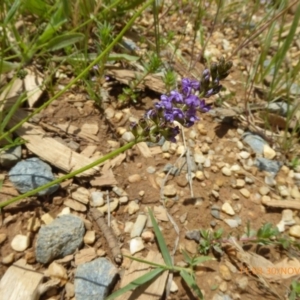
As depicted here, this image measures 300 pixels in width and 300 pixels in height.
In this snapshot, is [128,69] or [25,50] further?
[128,69]

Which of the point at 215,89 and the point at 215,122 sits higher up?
the point at 215,89

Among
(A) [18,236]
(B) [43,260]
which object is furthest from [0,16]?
(B) [43,260]

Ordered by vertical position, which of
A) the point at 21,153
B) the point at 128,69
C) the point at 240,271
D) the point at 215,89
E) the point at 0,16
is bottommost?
the point at 240,271

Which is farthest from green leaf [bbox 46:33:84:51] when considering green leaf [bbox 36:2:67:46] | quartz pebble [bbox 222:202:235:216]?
quartz pebble [bbox 222:202:235:216]

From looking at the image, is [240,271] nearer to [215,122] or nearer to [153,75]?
[215,122]

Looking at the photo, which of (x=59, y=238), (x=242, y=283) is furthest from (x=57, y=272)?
(x=242, y=283)

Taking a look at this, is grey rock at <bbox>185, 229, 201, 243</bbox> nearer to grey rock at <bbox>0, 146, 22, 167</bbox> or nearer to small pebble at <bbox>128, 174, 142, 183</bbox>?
small pebble at <bbox>128, 174, 142, 183</bbox>

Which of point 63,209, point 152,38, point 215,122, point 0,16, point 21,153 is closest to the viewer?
point 63,209

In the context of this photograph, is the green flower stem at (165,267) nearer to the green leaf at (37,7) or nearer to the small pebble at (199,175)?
the small pebble at (199,175)
